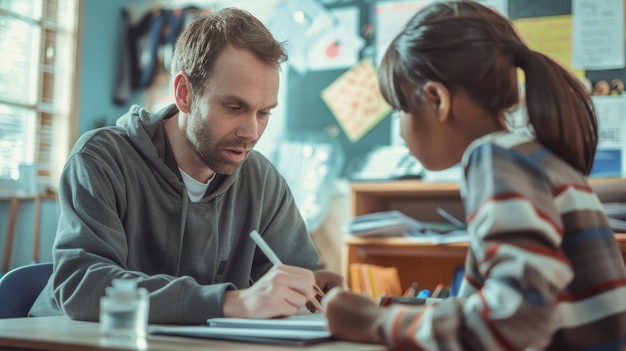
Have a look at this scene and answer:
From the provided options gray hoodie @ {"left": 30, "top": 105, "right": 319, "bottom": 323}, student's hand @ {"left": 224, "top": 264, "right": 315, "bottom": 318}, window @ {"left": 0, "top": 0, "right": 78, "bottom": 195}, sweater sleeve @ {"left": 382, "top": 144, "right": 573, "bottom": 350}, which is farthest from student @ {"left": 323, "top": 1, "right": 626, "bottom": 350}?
window @ {"left": 0, "top": 0, "right": 78, "bottom": 195}

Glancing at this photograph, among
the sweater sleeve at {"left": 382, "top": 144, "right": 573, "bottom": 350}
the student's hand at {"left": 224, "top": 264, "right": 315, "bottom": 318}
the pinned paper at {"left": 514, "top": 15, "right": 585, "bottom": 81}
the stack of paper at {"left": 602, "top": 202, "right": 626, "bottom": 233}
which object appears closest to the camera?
the sweater sleeve at {"left": 382, "top": 144, "right": 573, "bottom": 350}

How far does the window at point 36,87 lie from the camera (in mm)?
3871

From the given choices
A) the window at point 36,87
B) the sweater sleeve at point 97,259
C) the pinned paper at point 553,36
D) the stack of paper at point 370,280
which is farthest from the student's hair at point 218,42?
the window at point 36,87

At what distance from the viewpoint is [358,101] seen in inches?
145

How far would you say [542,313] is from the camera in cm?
79

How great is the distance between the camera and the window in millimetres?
3871

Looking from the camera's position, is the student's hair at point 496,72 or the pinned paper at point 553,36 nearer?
the student's hair at point 496,72

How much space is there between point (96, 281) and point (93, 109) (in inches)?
125

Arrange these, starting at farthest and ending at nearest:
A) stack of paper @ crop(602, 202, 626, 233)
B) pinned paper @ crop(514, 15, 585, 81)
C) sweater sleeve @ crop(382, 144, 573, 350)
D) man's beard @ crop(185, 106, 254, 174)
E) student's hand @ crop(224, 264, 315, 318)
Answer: pinned paper @ crop(514, 15, 585, 81) < stack of paper @ crop(602, 202, 626, 233) < man's beard @ crop(185, 106, 254, 174) < student's hand @ crop(224, 264, 315, 318) < sweater sleeve @ crop(382, 144, 573, 350)

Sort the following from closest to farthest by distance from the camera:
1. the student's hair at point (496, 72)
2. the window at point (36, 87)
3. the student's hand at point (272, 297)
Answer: the student's hair at point (496, 72) → the student's hand at point (272, 297) → the window at point (36, 87)

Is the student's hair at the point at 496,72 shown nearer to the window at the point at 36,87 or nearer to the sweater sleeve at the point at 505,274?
the sweater sleeve at the point at 505,274

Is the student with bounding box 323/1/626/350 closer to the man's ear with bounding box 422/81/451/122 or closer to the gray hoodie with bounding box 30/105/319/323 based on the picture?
the man's ear with bounding box 422/81/451/122

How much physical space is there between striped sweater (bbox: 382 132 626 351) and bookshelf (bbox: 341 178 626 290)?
6.09ft

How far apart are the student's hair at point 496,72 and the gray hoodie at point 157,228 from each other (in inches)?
19.0
